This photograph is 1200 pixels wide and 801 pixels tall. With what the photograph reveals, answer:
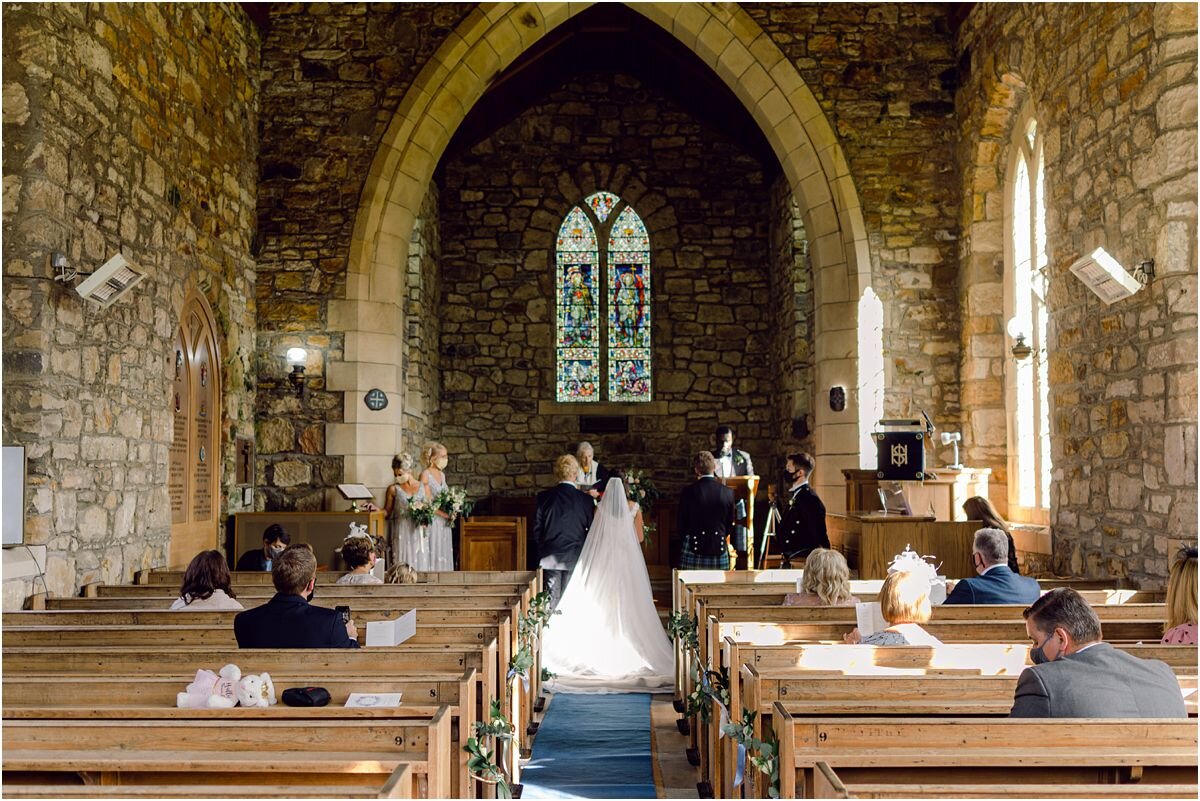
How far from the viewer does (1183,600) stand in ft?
11.8

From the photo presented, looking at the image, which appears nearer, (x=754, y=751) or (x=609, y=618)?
(x=754, y=751)

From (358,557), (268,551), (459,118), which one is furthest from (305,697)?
(459,118)

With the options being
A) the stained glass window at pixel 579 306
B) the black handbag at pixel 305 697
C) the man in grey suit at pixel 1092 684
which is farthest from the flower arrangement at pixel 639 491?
the man in grey suit at pixel 1092 684

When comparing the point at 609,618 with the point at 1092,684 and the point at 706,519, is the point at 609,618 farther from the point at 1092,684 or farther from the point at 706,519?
the point at 1092,684

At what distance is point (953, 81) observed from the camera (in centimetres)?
855

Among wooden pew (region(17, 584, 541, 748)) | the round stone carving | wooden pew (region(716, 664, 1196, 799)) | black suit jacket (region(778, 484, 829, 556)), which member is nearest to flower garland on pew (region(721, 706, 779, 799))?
wooden pew (region(716, 664, 1196, 799))

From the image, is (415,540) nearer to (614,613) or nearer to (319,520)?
(319,520)

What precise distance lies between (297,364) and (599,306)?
4.75 metres

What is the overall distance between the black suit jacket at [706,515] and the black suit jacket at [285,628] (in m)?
3.71

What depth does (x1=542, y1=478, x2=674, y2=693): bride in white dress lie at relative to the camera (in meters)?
6.94

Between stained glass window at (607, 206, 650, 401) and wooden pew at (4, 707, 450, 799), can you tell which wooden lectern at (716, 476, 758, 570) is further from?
wooden pew at (4, 707, 450, 799)

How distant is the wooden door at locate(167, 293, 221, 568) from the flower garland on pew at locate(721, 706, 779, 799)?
4.80 m

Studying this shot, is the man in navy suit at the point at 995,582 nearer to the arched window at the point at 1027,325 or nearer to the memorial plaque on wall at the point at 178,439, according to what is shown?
the arched window at the point at 1027,325

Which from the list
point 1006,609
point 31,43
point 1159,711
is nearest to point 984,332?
point 1006,609
